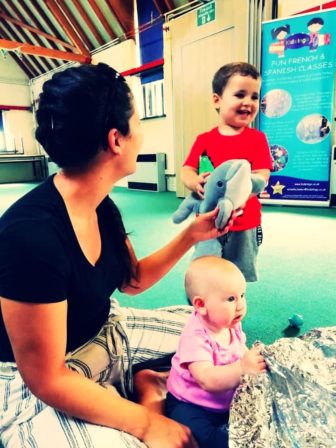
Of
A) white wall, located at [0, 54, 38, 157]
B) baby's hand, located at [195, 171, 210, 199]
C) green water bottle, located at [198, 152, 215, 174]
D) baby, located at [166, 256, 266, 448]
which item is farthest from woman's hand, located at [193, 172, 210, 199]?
white wall, located at [0, 54, 38, 157]

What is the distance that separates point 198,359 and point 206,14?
4.44 meters

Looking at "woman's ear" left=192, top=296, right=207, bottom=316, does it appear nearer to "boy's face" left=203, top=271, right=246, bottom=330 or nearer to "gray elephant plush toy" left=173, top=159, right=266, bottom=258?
"boy's face" left=203, top=271, right=246, bottom=330

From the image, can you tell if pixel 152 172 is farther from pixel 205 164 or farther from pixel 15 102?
pixel 15 102

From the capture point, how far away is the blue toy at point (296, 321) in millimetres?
1424

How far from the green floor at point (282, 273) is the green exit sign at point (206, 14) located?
7.92ft

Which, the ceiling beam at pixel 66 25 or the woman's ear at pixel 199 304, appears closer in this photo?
the woman's ear at pixel 199 304

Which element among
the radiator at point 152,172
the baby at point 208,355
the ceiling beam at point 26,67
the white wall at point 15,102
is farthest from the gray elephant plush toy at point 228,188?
the ceiling beam at point 26,67

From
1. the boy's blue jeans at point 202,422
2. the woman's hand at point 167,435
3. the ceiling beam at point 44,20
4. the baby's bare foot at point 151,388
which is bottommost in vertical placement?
the baby's bare foot at point 151,388

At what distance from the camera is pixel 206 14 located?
4227 mm

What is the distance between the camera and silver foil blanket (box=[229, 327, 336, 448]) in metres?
0.63

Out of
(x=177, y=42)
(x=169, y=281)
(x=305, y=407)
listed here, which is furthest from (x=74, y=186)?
(x=177, y=42)

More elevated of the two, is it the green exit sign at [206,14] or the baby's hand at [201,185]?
the green exit sign at [206,14]

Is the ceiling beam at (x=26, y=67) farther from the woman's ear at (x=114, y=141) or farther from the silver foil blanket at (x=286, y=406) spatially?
the silver foil blanket at (x=286, y=406)

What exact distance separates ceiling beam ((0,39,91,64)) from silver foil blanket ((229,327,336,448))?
7.10 m
